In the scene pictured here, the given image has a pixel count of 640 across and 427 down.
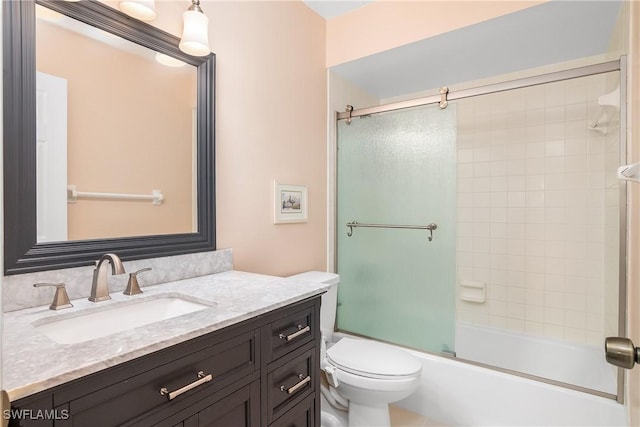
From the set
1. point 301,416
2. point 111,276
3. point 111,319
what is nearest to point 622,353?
point 301,416

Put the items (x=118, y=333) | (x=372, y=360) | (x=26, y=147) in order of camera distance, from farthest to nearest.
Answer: (x=372, y=360) → (x=26, y=147) → (x=118, y=333)

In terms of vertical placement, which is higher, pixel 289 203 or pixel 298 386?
pixel 289 203

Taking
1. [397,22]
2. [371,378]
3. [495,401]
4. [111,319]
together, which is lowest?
[495,401]

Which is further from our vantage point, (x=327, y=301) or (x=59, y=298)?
(x=327, y=301)

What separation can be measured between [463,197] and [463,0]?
1423 mm

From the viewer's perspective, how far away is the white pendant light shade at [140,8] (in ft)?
4.05

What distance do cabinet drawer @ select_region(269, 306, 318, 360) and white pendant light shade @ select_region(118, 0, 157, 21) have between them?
1216 mm

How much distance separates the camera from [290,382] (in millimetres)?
1158

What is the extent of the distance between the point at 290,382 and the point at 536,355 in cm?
206

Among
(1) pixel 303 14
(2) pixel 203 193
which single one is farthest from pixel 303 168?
(1) pixel 303 14

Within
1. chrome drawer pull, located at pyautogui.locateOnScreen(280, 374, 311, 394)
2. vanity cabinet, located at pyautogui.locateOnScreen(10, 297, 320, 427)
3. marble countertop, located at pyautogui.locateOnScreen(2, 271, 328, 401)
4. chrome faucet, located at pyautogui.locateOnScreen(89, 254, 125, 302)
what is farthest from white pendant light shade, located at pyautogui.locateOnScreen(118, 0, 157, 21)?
chrome drawer pull, located at pyautogui.locateOnScreen(280, 374, 311, 394)

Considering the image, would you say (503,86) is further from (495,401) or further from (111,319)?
(111,319)

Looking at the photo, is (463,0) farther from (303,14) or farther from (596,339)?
(596,339)

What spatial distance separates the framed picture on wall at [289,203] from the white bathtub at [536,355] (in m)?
1.52
